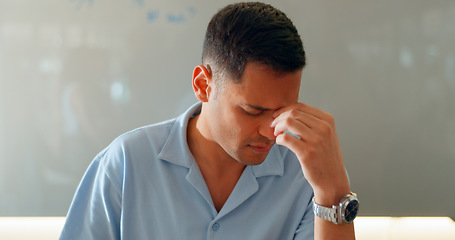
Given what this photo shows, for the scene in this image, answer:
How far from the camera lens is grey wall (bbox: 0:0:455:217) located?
73.0 inches

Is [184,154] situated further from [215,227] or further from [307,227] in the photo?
[307,227]

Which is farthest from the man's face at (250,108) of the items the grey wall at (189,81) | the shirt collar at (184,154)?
the grey wall at (189,81)

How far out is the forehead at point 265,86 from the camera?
0.95 metres

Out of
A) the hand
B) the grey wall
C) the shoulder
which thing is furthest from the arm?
the grey wall

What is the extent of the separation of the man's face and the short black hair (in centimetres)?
2

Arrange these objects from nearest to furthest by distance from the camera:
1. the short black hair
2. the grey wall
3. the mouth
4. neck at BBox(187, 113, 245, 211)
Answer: the short black hair
the mouth
neck at BBox(187, 113, 245, 211)
the grey wall

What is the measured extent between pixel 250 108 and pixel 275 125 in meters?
0.08

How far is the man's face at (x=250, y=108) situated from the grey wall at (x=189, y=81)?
2.85 ft

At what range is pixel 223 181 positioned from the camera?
3.90 feet

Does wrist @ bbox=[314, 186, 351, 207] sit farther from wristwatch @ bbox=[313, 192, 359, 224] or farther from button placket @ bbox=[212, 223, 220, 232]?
button placket @ bbox=[212, 223, 220, 232]

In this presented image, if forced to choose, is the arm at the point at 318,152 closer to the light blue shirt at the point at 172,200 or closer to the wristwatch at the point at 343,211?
the wristwatch at the point at 343,211

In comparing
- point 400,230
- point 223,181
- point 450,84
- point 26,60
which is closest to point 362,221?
point 400,230

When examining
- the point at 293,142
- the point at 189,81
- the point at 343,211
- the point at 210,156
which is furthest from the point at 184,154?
the point at 189,81

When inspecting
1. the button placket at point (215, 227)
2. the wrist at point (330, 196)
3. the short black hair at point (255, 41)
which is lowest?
the button placket at point (215, 227)
